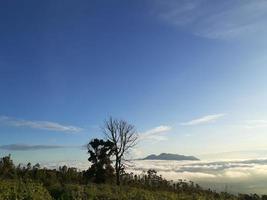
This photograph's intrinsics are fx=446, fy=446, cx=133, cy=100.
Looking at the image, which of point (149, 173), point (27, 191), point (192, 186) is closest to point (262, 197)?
point (192, 186)

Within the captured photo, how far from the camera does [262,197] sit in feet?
202

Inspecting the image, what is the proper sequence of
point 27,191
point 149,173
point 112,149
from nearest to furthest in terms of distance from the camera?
point 27,191
point 112,149
point 149,173

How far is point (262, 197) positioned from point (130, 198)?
34.6m

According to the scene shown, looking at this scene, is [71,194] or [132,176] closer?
[71,194]

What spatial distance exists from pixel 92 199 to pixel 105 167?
26.6 meters

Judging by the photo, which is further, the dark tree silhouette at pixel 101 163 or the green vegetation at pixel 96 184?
the dark tree silhouette at pixel 101 163

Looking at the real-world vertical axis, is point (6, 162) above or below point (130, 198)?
above

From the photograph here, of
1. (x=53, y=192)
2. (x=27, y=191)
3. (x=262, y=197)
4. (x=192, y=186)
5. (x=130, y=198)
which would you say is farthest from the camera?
(x=192, y=186)

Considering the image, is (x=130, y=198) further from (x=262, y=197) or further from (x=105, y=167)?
(x=262, y=197)

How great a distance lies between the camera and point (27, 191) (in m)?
28.3

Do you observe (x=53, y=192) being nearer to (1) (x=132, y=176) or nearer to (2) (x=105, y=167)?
(2) (x=105, y=167)

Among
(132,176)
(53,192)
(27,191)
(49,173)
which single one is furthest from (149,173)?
(27,191)

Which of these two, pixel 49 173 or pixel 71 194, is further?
pixel 49 173

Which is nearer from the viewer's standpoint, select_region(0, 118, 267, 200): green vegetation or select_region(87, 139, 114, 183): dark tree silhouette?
select_region(0, 118, 267, 200): green vegetation
